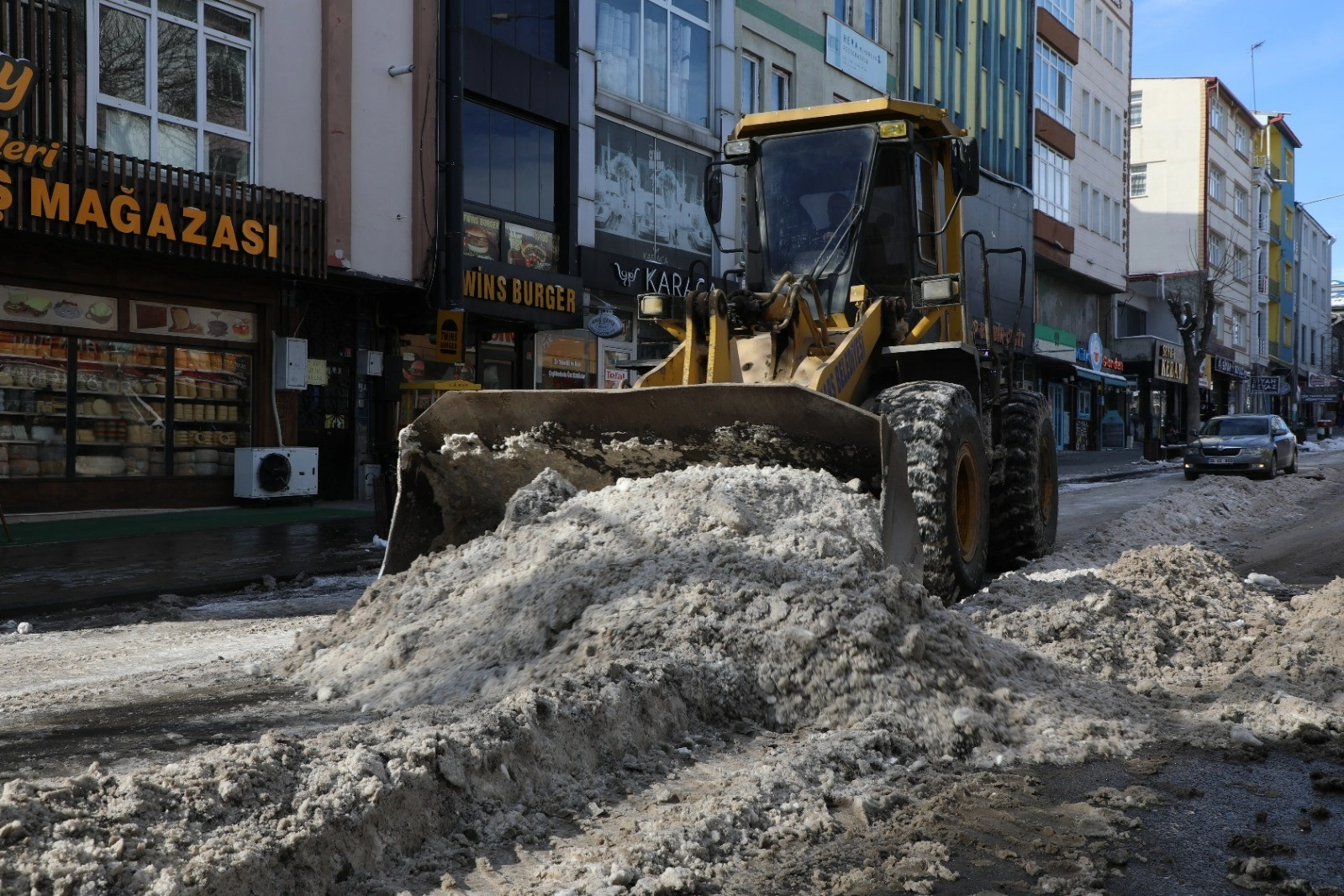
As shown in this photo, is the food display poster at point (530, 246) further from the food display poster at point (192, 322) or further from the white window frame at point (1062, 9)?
the white window frame at point (1062, 9)

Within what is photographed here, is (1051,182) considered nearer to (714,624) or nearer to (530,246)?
(530,246)

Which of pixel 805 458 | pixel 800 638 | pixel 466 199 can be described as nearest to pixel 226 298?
pixel 466 199

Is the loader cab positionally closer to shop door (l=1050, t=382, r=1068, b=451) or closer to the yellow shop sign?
the yellow shop sign

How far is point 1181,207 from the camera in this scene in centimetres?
5684

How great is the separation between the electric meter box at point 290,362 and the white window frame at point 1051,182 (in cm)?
2800

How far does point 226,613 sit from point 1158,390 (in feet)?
170

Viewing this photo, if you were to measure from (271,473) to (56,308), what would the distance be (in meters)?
3.38

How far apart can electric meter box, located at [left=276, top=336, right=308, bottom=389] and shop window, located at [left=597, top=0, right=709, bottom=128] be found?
7935mm

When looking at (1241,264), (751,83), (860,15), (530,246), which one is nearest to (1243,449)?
(751,83)

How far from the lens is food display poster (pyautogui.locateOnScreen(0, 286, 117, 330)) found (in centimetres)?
1413

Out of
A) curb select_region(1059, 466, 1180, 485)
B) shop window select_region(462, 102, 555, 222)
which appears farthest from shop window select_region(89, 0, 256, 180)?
curb select_region(1059, 466, 1180, 485)

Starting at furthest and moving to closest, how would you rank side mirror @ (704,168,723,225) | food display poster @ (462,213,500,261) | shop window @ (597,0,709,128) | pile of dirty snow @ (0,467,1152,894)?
1. shop window @ (597,0,709,128)
2. food display poster @ (462,213,500,261)
3. side mirror @ (704,168,723,225)
4. pile of dirty snow @ (0,467,1152,894)

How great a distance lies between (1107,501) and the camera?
55.9 ft

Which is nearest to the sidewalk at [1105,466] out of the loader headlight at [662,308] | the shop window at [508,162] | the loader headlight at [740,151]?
the shop window at [508,162]
